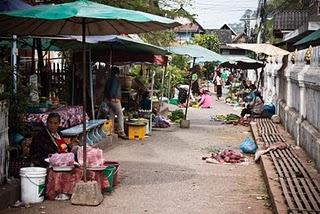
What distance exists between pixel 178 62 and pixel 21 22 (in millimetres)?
28476

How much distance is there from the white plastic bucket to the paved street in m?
0.16

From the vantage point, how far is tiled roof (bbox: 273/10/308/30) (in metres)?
26.8

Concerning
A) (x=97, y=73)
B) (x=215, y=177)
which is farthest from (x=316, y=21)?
(x=215, y=177)

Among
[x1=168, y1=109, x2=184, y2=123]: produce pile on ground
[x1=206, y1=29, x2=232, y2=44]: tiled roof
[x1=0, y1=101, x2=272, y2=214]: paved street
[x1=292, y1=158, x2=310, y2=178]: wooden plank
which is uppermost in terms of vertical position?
[x1=206, y1=29, x2=232, y2=44]: tiled roof

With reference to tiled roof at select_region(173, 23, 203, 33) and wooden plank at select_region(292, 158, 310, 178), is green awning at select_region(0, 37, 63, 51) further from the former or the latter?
wooden plank at select_region(292, 158, 310, 178)

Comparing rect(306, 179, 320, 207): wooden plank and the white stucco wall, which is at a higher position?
the white stucco wall

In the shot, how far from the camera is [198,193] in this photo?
8.04m

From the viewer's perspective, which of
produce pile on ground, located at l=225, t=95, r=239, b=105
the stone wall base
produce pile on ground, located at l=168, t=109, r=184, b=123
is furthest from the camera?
produce pile on ground, located at l=225, t=95, r=239, b=105

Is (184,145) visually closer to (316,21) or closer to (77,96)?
(77,96)

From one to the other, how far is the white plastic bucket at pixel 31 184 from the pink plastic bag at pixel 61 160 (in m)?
0.25

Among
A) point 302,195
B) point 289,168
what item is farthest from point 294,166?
point 302,195

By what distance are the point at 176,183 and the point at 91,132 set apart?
3.50 meters

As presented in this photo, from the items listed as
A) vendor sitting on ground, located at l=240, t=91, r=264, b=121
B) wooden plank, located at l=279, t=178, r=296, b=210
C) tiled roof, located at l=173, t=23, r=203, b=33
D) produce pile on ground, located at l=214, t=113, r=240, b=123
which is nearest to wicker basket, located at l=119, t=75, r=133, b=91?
tiled roof, located at l=173, t=23, r=203, b=33

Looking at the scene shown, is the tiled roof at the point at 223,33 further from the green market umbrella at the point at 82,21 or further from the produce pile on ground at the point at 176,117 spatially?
the green market umbrella at the point at 82,21
